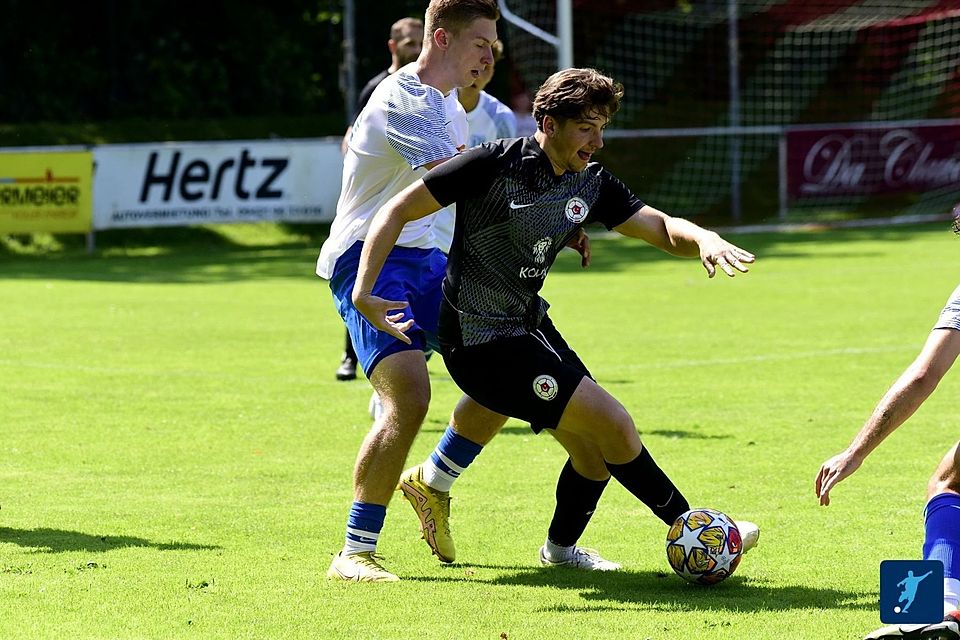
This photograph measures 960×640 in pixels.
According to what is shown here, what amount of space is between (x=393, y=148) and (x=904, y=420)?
2.43m

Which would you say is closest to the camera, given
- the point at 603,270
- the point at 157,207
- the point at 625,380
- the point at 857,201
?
the point at 625,380

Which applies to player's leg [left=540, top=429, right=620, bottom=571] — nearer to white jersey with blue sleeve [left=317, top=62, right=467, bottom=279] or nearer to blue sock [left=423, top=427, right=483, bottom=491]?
blue sock [left=423, top=427, right=483, bottom=491]

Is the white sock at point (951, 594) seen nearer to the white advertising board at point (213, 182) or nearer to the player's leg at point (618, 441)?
the player's leg at point (618, 441)

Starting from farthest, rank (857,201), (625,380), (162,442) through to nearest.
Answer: (857,201)
(625,380)
(162,442)

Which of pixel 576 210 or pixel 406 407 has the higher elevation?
pixel 576 210

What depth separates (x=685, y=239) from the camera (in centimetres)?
553

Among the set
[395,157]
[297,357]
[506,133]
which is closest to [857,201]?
[297,357]

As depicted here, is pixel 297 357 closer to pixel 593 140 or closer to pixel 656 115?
pixel 593 140

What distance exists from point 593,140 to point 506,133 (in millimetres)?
4245

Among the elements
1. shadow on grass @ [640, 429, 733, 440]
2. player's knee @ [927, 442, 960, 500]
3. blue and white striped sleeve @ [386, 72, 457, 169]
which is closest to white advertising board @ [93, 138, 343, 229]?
shadow on grass @ [640, 429, 733, 440]

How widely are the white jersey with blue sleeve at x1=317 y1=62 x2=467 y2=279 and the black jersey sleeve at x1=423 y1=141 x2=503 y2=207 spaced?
0.38 metres

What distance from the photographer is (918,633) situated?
13.8ft

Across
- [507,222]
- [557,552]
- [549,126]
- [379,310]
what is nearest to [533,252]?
[507,222]

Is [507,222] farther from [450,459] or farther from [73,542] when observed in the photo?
[73,542]
